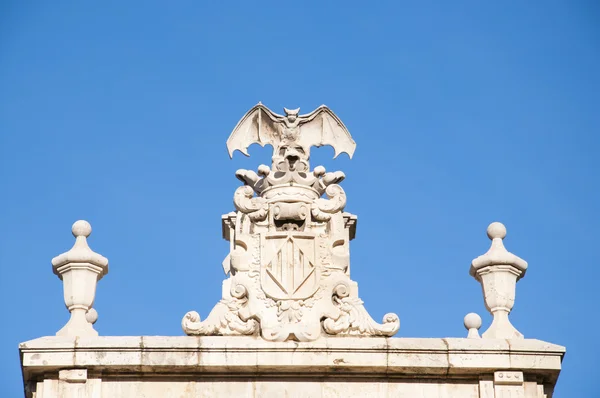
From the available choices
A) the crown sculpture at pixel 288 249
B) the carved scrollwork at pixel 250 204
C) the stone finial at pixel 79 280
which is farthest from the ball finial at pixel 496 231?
the stone finial at pixel 79 280

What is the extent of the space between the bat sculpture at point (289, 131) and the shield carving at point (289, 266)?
150 centimetres

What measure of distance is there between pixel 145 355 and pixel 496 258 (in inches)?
197

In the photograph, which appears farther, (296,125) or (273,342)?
(296,125)

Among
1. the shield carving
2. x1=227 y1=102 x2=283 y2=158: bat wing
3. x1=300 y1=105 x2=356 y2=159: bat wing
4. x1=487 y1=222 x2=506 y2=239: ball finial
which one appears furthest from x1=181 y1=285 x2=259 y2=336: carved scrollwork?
x1=487 y1=222 x2=506 y2=239: ball finial

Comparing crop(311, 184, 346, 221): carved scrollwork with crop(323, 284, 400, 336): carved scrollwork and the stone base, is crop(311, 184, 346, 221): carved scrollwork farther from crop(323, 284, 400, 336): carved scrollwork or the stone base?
the stone base

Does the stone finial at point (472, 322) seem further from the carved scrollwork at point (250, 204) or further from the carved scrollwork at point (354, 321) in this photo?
the carved scrollwork at point (250, 204)

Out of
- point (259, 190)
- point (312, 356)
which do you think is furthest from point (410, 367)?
point (259, 190)

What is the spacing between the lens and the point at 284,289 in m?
25.8

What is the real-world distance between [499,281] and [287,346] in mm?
3138

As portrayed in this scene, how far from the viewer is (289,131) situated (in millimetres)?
27219

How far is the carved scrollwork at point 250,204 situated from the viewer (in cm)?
2642

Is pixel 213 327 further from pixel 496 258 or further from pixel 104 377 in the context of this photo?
pixel 496 258

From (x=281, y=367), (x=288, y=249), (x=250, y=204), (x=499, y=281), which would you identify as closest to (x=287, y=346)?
(x=281, y=367)

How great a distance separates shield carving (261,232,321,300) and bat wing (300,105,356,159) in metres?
1.79
